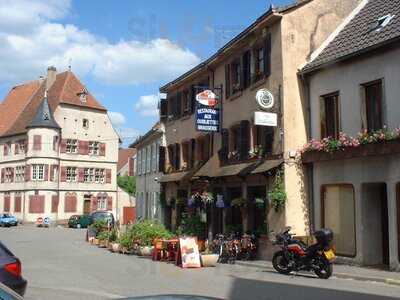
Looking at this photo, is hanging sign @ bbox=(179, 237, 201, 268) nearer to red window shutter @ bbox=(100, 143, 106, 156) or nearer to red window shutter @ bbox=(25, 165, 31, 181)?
red window shutter @ bbox=(25, 165, 31, 181)

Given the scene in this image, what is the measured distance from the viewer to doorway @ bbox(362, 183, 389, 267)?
55.2ft

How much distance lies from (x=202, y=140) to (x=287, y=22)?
992cm

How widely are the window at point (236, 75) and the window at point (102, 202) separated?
4467 centimetres

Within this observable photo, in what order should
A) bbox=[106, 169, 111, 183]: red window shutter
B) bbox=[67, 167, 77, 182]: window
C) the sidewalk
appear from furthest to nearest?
1. bbox=[106, 169, 111, 183]: red window shutter
2. bbox=[67, 167, 77, 182]: window
3. the sidewalk

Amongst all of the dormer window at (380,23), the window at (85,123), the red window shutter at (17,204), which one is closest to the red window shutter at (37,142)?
the window at (85,123)

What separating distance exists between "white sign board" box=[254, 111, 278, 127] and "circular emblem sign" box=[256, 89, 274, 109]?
382mm

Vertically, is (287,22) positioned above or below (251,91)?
above

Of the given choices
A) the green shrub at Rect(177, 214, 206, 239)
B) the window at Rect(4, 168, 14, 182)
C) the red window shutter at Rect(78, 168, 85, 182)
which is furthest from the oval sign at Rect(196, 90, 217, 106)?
the window at Rect(4, 168, 14, 182)

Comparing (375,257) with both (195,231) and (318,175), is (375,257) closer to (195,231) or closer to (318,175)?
(318,175)

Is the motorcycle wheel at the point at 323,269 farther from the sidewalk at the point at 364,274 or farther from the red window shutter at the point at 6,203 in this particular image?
the red window shutter at the point at 6,203

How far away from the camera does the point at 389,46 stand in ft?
53.1

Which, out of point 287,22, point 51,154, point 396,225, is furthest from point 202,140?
point 51,154

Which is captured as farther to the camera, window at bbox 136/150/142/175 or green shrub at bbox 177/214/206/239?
window at bbox 136/150/142/175

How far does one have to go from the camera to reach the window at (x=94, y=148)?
66.5 m
